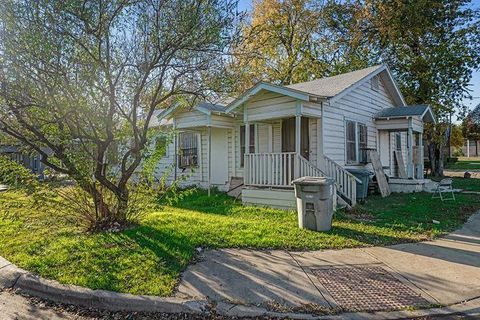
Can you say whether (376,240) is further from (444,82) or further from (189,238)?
(444,82)

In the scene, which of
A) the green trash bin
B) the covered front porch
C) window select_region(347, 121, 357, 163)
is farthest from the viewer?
window select_region(347, 121, 357, 163)

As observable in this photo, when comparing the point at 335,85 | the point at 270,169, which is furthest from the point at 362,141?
the point at 270,169

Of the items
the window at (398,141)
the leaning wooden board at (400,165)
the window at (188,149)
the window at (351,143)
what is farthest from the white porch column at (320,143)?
the window at (398,141)

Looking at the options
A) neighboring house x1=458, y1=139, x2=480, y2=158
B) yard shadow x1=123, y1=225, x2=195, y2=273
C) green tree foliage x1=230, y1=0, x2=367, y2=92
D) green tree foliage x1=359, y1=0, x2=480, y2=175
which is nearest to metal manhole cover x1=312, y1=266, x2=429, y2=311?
yard shadow x1=123, y1=225, x2=195, y2=273

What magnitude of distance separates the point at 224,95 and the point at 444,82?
16726mm

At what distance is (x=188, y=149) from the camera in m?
14.9

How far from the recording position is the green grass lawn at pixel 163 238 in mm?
4367

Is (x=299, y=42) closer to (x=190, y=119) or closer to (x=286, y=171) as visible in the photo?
(x=190, y=119)

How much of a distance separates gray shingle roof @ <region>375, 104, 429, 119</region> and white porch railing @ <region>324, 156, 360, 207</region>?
4555 millimetres

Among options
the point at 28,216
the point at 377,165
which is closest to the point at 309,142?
the point at 377,165

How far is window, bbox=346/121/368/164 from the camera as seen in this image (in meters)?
11.7

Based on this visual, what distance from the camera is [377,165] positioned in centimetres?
1200

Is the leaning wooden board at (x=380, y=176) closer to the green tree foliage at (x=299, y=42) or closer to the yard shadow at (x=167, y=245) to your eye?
the yard shadow at (x=167, y=245)

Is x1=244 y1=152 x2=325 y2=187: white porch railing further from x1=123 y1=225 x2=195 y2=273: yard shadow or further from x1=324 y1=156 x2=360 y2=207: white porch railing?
x1=123 y1=225 x2=195 y2=273: yard shadow
